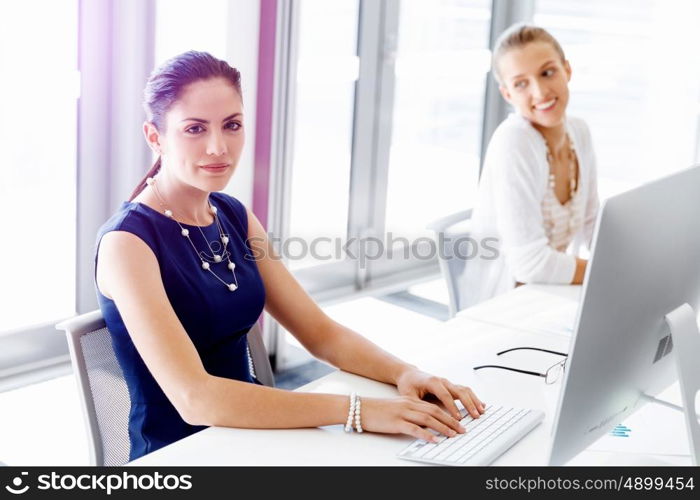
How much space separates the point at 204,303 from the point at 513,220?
1189mm

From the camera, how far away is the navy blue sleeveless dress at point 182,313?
1.75 m

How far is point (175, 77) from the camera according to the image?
1871 millimetres

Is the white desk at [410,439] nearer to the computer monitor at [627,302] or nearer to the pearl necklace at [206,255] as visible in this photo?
the computer monitor at [627,302]

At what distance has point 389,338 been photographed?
4.05 meters

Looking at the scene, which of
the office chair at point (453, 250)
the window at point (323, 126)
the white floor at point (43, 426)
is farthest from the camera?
the window at point (323, 126)

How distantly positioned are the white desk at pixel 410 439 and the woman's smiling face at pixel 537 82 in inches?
34.6

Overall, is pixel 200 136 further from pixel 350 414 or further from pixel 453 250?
pixel 453 250

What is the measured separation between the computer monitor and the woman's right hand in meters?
0.28

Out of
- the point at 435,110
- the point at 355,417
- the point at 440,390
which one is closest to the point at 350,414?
the point at 355,417

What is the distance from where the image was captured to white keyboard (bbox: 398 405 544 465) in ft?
4.84

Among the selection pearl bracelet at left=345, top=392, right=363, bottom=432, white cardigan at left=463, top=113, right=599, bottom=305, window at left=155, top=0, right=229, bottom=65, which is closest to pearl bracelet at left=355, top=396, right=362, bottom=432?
pearl bracelet at left=345, top=392, right=363, bottom=432

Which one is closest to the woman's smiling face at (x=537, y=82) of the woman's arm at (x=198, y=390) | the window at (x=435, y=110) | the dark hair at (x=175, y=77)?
the dark hair at (x=175, y=77)
